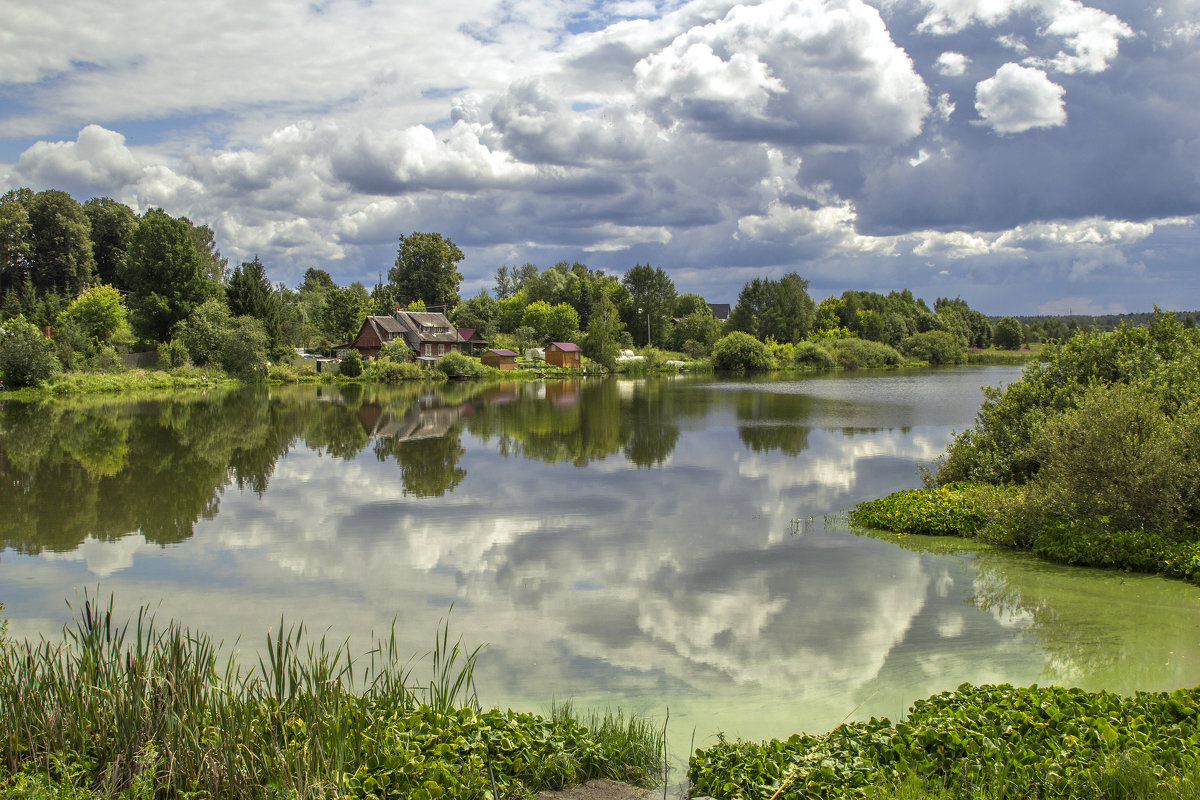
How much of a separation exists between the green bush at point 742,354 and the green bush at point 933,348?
99.5 ft

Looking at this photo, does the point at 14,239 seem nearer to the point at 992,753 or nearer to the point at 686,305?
the point at 686,305

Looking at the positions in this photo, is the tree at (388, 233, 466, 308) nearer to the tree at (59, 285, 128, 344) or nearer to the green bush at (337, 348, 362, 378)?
the green bush at (337, 348, 362, 378)

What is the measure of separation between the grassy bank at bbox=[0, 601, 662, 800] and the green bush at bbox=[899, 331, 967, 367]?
10946 cm

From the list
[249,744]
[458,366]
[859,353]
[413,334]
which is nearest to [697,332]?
[859,353]

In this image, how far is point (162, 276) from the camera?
6444 cm

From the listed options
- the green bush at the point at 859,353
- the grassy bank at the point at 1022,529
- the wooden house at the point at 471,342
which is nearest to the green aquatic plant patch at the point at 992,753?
the grassy bank at the point at 1022,529

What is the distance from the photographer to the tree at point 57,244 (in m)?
73.9

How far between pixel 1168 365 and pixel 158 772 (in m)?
16.8

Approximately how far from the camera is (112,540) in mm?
14391

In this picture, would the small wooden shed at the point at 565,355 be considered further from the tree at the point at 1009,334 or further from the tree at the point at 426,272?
the tree at the point at 1009,334

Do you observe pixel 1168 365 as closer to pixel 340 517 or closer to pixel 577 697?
pixel 577 697

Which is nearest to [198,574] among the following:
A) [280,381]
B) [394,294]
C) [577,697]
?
[577,697]

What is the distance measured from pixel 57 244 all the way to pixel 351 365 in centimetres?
3460

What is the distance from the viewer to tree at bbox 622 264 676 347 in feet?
332
